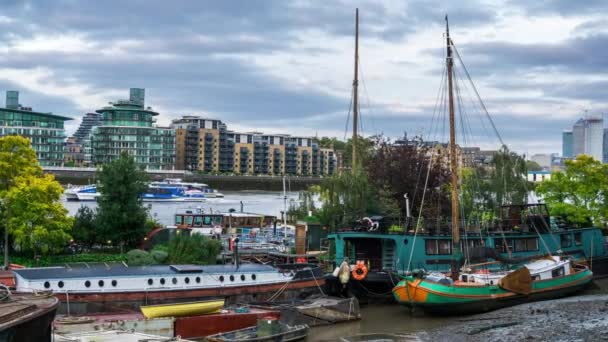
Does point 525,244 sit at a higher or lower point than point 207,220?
lower

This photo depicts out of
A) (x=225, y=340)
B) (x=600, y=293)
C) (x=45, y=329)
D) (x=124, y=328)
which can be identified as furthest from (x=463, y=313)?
(x=45, y=329)

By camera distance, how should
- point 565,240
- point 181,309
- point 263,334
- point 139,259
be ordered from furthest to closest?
point 565,240
point 139,259
point 181,309
point 263,334

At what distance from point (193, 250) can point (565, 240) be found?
66.5 feet

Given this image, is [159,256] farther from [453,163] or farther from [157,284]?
[453,163]

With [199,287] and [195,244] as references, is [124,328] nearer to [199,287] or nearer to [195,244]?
[199,287]

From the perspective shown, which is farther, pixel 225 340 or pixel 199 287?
pixel 199 287

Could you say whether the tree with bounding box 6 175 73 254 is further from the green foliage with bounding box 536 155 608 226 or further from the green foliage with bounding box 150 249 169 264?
the green foliage with bounding box 536 155 608 226

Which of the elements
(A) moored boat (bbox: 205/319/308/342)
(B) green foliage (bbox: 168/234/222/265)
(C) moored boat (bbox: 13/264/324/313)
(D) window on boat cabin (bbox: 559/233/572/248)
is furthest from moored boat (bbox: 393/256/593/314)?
(B) green foliage (bbox: 168/234/222/265)

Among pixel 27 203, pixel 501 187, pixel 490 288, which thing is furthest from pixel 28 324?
pixel 501 187

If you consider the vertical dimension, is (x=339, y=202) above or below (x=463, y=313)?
above

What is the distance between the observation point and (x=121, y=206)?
136 ft

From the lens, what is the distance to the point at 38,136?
190 metres

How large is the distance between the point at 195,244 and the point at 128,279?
9.05m

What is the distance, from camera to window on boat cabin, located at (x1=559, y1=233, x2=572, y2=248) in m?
41.4
